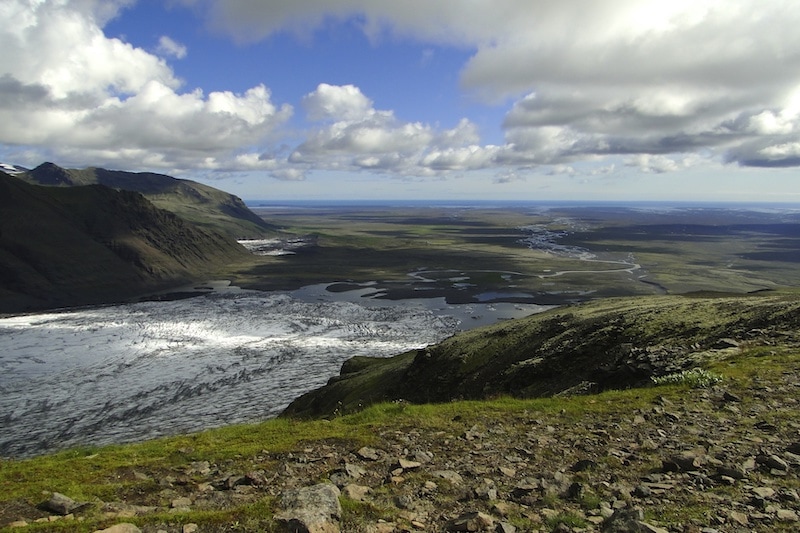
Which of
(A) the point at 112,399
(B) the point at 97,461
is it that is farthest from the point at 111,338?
(B) the point at 97,461

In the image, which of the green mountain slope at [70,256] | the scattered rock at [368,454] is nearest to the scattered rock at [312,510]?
the scattered rock at [368,454]

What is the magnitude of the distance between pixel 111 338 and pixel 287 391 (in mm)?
48518

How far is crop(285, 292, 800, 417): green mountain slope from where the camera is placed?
2550 centimetres

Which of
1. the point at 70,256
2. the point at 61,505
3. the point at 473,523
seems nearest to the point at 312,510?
the point at 473,523

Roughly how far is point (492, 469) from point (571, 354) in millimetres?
20659

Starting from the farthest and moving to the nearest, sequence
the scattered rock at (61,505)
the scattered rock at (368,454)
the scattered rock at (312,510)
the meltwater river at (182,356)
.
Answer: the meltwater river at (182,356)
the scattered rock at (368,454)
the scattered rock at (61,505)
the scattered rock at (312,510)

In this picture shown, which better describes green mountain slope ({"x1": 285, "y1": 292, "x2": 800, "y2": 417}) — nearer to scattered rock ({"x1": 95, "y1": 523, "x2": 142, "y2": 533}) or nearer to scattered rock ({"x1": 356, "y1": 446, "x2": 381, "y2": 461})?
scattered rock ({"x1": 356, "y1": 446, "x2": 381, "y2": 461})

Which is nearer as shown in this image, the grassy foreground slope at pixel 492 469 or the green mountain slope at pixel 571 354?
the grassy foreground slope at pixel 492 469

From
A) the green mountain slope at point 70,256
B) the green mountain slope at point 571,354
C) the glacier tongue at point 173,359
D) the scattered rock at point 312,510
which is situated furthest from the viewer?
the green mountain slope at point 70,256

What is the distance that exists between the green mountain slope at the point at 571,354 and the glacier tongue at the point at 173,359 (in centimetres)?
1891

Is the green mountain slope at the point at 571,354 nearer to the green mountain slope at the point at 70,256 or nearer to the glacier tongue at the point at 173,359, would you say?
the glacier tongue at the point at 173,359

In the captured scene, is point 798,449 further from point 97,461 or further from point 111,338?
point 111,338

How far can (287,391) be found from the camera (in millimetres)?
64562

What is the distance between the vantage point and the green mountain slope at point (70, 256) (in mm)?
138738
